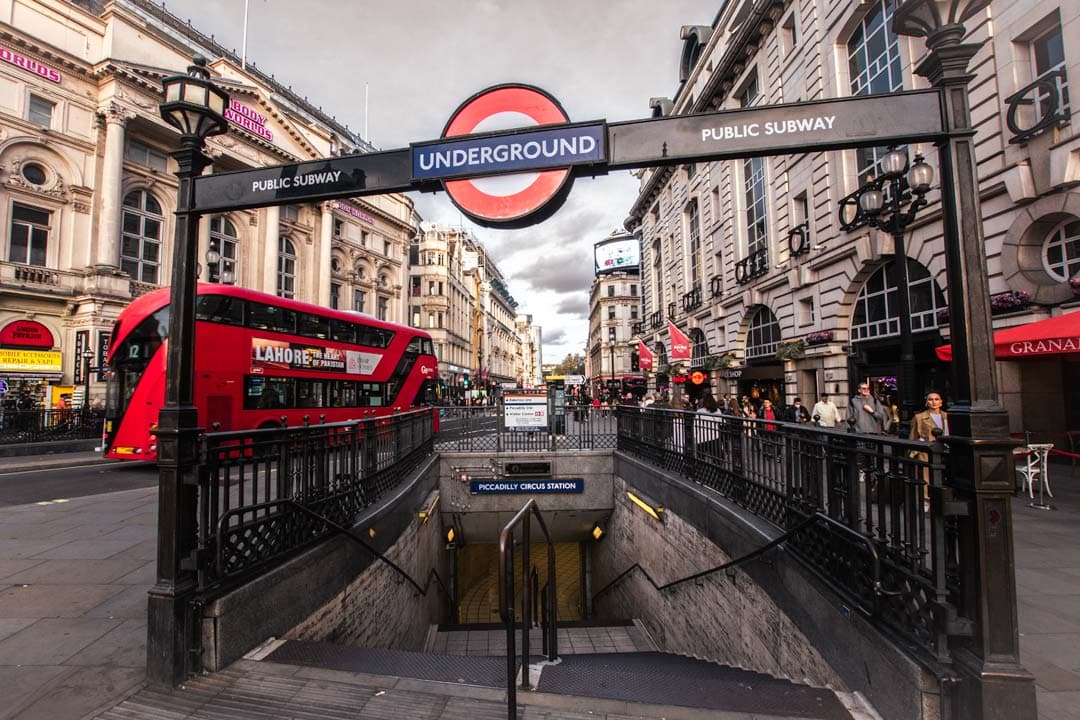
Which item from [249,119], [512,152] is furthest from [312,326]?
[249,119]

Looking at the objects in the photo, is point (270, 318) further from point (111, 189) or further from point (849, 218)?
point (849, 218)

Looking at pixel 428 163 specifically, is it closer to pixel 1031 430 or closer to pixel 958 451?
pixel 958 451

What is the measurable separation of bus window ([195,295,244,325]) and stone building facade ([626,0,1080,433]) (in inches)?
655

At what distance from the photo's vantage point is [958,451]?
106 inches

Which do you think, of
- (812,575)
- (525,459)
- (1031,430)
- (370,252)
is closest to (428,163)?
(812,575)

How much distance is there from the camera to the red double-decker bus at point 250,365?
37.7 ft

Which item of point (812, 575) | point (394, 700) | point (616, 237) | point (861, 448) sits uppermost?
point (616, 237)

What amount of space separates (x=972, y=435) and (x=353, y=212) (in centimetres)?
4549

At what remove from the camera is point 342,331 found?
1630 cm

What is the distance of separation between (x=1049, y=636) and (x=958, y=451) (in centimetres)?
213

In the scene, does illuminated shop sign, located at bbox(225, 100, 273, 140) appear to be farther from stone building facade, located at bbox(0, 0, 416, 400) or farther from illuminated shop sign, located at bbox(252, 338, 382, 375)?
illuminated shop sign, located at bbox(252, 338, 382, 375)

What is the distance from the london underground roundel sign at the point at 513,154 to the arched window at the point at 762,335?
19560 mm

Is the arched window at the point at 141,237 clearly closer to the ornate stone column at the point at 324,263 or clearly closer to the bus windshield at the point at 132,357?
the ornate stone column at the point at 324,263

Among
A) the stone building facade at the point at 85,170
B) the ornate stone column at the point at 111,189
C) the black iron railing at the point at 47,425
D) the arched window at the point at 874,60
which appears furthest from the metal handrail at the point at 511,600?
the ornate stone column at the point at 111,189
